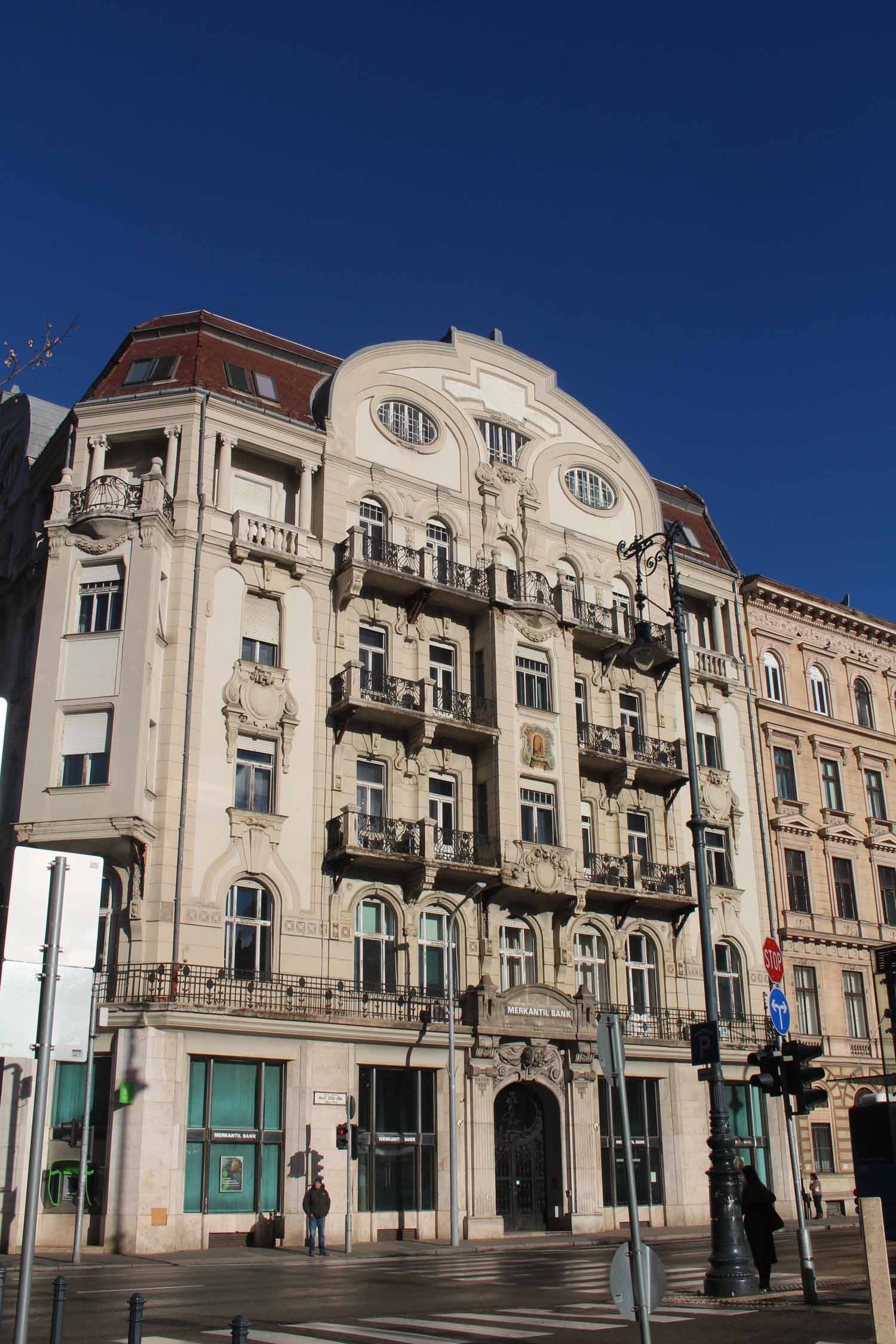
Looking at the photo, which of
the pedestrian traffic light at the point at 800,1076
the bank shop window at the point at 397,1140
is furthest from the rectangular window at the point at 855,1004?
the pedestrian traffic light at the point at 800,1076

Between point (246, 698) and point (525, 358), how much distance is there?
17296mm

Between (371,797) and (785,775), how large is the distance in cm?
1712

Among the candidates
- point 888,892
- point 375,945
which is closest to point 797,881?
point 888,892

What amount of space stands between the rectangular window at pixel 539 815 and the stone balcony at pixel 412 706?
83.6 inches

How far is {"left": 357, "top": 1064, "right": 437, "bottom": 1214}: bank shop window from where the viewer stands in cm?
3197

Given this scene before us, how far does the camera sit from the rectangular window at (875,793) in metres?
48.3

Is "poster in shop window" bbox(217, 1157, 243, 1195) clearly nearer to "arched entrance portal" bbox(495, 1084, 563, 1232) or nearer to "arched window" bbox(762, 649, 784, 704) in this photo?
"arched entrance portal" bbox(495, 1084, 563, 1232)

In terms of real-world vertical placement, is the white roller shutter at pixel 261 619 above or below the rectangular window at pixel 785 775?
above

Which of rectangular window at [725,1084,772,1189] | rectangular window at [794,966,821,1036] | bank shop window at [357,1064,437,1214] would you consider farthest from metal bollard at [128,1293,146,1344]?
A: rectangular window at [794,966,821,1036]

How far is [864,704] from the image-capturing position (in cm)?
5031

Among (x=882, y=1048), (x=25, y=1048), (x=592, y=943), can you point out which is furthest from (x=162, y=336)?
(x=25, y=1048)

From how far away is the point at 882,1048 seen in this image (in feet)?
133

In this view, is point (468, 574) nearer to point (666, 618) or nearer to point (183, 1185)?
point (666, 618)

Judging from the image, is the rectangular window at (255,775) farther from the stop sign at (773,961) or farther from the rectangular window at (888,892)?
the rectangular window at (888,892)
